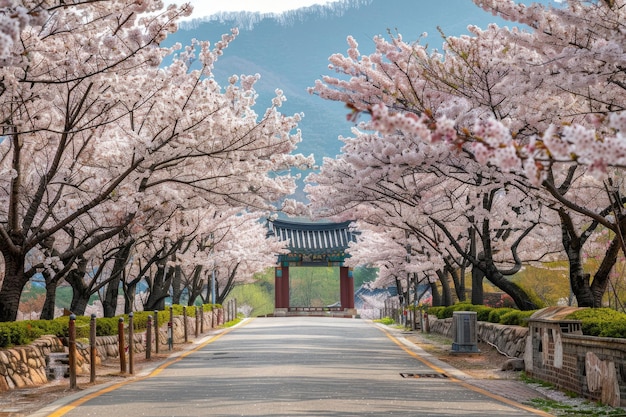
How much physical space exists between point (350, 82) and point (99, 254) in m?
9.86

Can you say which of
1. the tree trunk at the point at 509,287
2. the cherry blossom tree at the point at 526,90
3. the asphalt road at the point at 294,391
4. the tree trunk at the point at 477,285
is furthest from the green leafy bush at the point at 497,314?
the tree trunk at the point at 477,285

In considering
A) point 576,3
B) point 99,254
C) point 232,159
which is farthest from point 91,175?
point 576,3

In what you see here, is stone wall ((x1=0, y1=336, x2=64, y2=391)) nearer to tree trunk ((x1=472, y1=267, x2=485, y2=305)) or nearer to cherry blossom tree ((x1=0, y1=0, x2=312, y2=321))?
cherry blossom tree ((x1=0, y1=0, x2=312, y2=321))

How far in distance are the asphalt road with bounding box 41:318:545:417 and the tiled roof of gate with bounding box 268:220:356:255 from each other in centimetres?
5115

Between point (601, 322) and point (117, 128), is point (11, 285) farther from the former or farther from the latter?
point (601, 322)

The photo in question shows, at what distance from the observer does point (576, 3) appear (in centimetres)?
1159

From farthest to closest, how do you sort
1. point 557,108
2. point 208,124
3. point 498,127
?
1. point 208,124
2. point 557,108
3. point 498,127

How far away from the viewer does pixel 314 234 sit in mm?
73750

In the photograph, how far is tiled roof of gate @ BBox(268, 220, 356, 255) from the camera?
236 feet

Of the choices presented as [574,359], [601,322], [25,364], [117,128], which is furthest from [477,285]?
[25,364]

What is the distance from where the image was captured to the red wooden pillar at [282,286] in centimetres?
7206

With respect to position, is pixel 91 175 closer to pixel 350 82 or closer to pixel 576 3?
pixel 350 82

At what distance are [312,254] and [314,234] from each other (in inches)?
120

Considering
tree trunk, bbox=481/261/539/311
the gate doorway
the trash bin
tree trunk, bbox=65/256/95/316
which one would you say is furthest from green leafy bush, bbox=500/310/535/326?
the gate doorway
